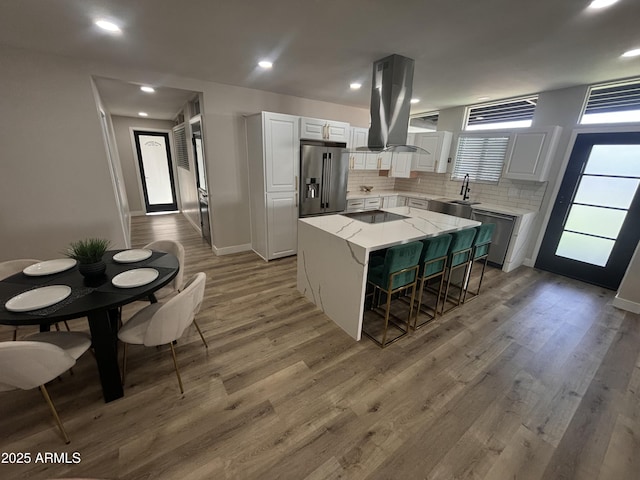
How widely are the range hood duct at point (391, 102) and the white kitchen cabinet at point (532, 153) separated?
2.17m

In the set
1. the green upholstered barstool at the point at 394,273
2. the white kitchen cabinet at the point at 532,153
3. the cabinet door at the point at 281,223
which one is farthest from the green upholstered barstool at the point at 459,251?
the cabinet door at the point at 281,223

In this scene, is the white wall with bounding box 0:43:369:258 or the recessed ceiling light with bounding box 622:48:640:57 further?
the white wall with bounding box 0:43:369:258

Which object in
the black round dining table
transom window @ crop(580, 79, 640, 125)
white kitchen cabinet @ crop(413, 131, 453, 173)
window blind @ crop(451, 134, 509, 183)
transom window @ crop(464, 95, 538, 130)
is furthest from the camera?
white kitchen cabinet @ crop(413, 131, 453, 173)

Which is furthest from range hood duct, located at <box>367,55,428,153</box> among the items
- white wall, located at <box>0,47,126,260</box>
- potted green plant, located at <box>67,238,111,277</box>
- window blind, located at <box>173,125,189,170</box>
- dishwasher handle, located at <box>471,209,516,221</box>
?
window blind, located at <box>173,125,189,170</box>

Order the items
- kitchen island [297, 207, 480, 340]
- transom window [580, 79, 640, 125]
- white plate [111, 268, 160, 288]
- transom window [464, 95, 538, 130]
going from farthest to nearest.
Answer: transom window [464, 95, 538, 130]
transom window [580, 79, 640, 125]
kitchen island [297, 207, 480, 340]
white plate [111, 268, 160, 288]

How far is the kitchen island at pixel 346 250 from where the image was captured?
7.39 ft

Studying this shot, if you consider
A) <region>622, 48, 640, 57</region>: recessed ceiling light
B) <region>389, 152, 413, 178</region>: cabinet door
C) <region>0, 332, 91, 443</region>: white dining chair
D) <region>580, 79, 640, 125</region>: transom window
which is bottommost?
<region>0, 332, 91, 443</region>: white dining chair

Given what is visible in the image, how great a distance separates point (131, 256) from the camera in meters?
2.10

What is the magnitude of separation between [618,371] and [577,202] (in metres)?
2.55

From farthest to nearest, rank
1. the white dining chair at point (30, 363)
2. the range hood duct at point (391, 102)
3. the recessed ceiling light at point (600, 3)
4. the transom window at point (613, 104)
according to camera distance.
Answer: the transom window at point (613, 104) < the range hood duct at point (391, 102) < the recessed ceiling light at point (600, 3) < the white dining chair at point (30, 363)

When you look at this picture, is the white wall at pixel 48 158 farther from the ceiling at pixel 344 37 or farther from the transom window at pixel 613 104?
the transom window at pixel 613 104

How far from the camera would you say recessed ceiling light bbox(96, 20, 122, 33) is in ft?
6.61

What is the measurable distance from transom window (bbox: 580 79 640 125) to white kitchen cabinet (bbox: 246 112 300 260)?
4.04 metres

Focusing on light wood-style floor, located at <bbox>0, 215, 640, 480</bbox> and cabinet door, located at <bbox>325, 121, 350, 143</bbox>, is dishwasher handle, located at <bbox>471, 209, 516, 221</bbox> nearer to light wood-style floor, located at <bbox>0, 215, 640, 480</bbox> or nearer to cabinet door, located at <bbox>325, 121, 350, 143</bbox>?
light wood-style floor, located at <bbox>0, 215, 640, 480</bbox>
